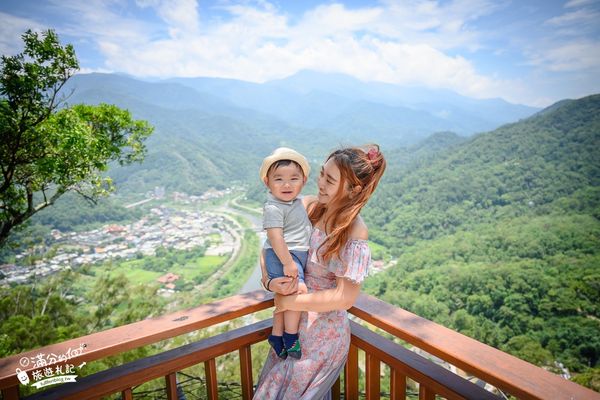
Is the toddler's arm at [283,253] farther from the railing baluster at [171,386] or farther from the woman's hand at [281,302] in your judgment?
the railing baluster at [171,386]

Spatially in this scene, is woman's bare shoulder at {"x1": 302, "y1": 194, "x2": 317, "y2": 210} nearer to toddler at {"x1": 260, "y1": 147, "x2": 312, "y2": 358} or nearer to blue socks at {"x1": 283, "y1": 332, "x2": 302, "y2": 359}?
toddler at {"x1": 260, "y1": 147, "x2": 312, "y2": 358}

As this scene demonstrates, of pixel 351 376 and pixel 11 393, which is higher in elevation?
pixel 11 393

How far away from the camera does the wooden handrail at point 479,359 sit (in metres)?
0.77

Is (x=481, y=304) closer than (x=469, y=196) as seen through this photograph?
Yes

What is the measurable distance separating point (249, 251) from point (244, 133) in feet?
195

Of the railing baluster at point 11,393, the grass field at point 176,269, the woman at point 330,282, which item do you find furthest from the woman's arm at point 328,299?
the grass field at point 176,269

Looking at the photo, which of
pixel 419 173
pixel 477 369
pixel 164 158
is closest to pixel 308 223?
pixel 477 369

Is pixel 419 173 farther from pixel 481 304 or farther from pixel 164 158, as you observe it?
pixel 164 158

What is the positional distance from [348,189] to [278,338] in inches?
26.1

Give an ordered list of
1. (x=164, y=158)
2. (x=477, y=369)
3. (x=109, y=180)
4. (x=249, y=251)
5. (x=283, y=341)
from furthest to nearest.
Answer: (x=164, y=158)
(x=249, y=251)
(x=109, y=180)
(x=283, y=341)
(x=477, y=369)

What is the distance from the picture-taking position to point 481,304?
18578 millimetres

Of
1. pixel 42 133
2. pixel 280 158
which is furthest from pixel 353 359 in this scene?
pixel 42 133

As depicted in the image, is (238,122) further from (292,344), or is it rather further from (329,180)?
(292,344)

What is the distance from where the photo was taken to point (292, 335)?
1249 mm
